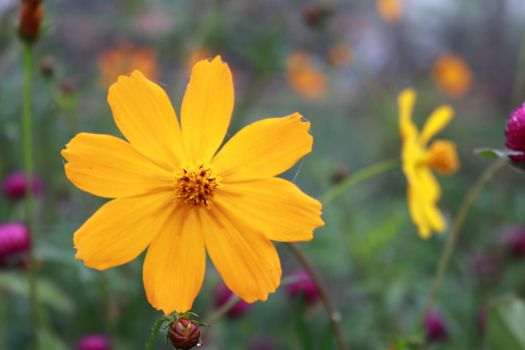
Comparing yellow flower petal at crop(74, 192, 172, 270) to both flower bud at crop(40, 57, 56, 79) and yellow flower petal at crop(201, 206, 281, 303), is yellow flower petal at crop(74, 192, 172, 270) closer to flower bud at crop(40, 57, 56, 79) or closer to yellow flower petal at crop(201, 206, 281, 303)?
yellow flower petal at crop(201, 206, 281, 303)

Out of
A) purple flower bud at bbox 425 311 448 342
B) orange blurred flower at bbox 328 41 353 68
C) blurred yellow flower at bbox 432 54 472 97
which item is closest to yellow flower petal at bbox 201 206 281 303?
purple flower bud at bbox 425 311 448 342

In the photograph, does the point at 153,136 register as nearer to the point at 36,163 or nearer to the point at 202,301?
the point at 202,301

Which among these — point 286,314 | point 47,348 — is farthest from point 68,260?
point 286,314

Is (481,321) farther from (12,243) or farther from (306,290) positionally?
(12,243)

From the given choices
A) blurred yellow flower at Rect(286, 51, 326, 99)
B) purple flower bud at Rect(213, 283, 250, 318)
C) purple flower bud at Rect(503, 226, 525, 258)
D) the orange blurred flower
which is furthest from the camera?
blurred yellow flower at Rect(286, 51, 326, 99)

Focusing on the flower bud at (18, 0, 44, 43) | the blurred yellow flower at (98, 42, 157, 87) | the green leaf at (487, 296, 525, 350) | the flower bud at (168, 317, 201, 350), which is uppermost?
the blurred yellow flower at (98, 42, 157, 87)

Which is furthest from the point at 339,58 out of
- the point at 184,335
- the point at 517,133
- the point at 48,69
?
the point at 184,335
